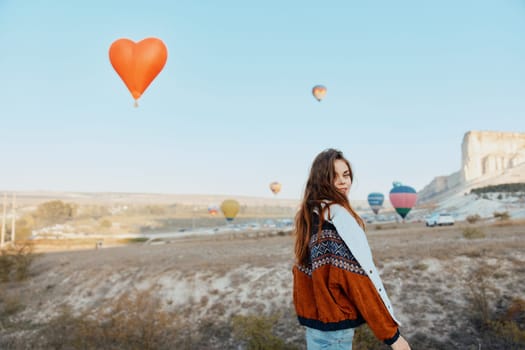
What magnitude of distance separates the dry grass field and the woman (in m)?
5.33

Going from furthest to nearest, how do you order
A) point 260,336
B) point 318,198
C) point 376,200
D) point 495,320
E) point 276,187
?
point 276,187
point 376,200
point 260,336
point 495,320
point 318,198

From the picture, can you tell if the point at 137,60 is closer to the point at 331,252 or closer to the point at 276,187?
the point at 331,252

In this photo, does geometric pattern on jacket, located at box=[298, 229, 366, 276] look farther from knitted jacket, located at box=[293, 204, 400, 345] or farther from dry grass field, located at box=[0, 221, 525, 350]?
dry grass field, located at box=[0, 221, 525, 350]

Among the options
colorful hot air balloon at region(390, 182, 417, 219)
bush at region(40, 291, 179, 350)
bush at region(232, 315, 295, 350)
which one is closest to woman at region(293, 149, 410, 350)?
bush at region(232, 315, 295, 350)

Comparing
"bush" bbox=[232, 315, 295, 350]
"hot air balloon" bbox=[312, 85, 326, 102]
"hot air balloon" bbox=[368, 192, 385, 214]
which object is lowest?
"bush" bbox=[232, 315, 295, 350]

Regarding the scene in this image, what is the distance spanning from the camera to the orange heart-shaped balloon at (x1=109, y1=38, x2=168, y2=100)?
13070 millimetres

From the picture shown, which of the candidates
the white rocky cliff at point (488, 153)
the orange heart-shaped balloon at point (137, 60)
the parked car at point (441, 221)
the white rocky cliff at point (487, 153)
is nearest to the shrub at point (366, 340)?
the orange heart-shaped balloon at point (137, 60)

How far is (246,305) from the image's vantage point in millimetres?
11641

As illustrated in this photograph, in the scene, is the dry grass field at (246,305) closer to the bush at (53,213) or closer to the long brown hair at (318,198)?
the long brown hair at (318,198)

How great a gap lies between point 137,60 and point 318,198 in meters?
12.0

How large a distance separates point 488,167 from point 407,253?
119 metres

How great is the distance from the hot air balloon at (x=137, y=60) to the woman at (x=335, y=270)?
11.5 meters

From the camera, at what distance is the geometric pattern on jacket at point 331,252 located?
236 centimetres

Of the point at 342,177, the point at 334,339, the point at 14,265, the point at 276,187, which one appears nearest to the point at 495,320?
the point at 334,339
